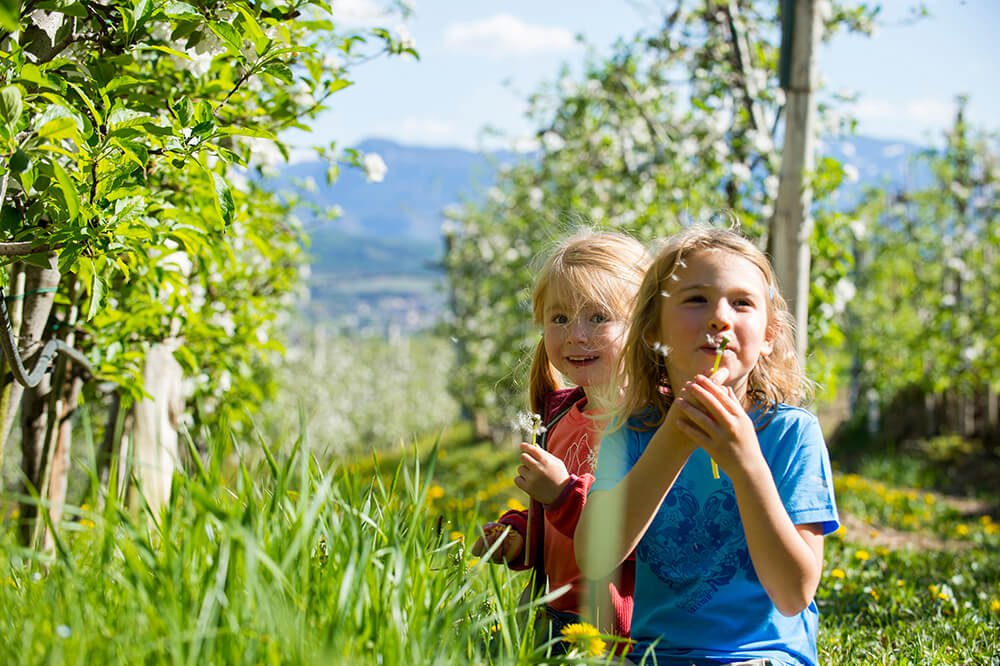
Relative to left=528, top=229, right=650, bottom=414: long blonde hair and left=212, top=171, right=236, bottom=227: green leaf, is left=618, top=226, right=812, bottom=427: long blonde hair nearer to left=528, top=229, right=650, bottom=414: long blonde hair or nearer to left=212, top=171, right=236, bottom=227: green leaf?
left=528, top=229, right=650, bottom=414: long blonde hair

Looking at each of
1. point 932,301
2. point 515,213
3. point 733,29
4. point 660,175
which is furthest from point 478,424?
point 733,29

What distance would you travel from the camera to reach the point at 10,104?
5.03ft

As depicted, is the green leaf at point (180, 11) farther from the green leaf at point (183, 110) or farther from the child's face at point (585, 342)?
the child's face at point (585, 342)

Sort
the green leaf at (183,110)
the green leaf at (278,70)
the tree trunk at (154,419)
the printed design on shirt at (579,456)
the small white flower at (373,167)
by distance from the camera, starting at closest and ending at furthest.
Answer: the green leaf at (183,110) < the green leaf at (278,70) < the printed design on shirt at (579,456) < the small white flower at (373,167) < the tree trunk at (154,419)

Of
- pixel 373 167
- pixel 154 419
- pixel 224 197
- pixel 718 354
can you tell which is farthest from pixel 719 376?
pixel 154 419

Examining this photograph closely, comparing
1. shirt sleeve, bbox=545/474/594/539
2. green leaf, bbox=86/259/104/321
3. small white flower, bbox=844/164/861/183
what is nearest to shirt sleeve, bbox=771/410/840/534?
shirt sleeve, bbox=545/474/594/539

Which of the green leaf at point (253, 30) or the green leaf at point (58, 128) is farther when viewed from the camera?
the green leaf at point (253, 30)

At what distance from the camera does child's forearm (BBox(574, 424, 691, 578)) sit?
1698 millimetres

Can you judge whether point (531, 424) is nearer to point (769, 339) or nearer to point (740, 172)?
point (769, 339)

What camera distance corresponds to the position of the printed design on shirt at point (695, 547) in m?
1.94

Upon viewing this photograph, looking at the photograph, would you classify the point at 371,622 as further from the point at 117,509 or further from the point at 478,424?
the point at 478,424

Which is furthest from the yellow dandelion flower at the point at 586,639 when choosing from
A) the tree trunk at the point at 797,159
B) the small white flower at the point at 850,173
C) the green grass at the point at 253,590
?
the small white flower at the point at 850,173

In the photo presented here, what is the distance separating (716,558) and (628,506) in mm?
330

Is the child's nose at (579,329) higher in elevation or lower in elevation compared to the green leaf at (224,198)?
lower
